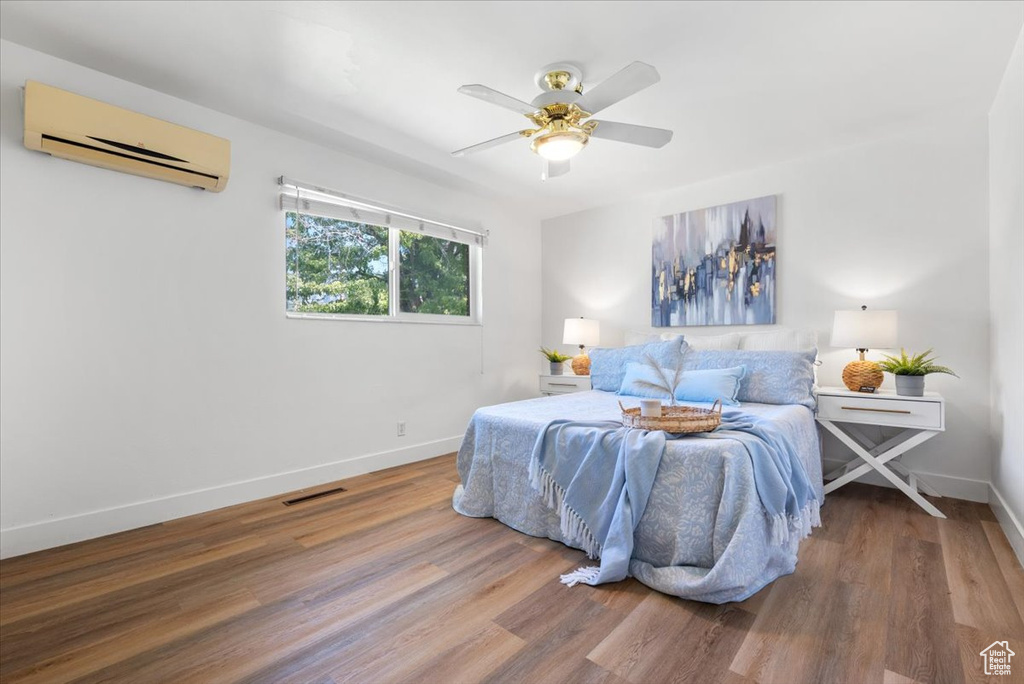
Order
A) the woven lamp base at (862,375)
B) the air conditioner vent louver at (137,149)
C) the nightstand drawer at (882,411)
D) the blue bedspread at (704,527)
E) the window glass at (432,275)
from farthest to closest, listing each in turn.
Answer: the window glass at (432,275) < the woven lamp base at (862,375) < the nightstand drawer at (882,411) < the air conditioner vent louver at (137,149) < the blue bedspread at (704,527)

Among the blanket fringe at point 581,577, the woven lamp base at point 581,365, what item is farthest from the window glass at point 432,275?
the blanket fringe at point 581,577

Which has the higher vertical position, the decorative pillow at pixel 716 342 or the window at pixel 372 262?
the window at pixel 372 262

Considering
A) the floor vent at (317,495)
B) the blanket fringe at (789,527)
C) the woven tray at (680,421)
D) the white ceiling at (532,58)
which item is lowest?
the floor vent at (317,495)

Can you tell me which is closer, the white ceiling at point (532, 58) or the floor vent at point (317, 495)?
the white ceiling at point (532, 58)

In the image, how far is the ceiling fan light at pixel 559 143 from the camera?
238 cm

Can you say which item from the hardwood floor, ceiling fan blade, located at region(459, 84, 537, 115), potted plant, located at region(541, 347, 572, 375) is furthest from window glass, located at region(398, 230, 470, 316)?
the hardwood floor

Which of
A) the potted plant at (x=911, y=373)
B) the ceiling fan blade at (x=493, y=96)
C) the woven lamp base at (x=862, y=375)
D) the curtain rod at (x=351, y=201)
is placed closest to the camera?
the ceiling fan blade at (x=493, y=96)

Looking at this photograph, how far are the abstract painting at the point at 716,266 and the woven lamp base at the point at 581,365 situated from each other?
27.3 inches

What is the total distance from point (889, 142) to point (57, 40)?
478cm

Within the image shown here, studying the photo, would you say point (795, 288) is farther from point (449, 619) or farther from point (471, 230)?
Answer: point (449, 619)

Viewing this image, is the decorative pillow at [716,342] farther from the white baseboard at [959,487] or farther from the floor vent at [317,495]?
the floor vent at [317,495]

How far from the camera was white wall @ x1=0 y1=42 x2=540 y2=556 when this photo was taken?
2197 millimetres

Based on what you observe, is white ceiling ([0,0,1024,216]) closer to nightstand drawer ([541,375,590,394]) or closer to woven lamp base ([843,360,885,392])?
woven lamp base ([843,360,885,392])

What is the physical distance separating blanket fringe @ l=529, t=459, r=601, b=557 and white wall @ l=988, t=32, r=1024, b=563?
188 centimetres
